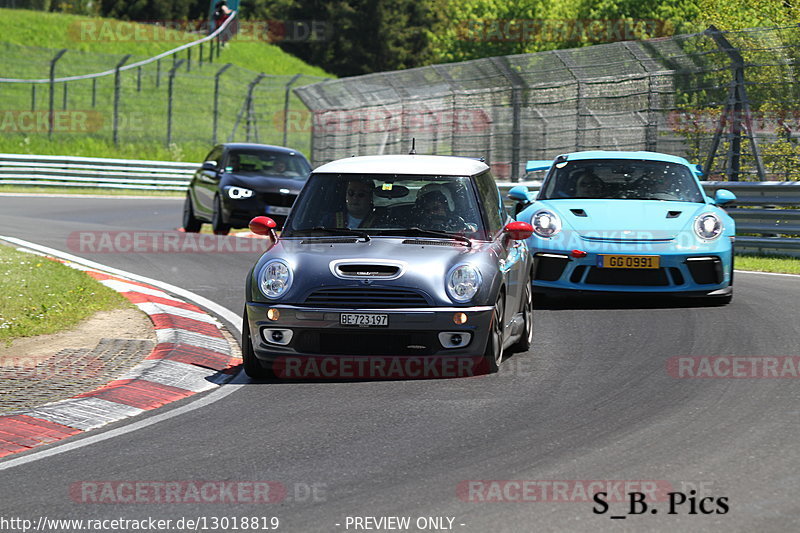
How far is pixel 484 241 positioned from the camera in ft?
28.5

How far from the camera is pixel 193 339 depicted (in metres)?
9.70

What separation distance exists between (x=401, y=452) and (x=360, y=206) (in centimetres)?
311

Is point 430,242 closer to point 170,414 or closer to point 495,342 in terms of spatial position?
point 495,342

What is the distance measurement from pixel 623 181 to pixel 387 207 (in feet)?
14.5

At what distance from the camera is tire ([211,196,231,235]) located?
19.3 meters

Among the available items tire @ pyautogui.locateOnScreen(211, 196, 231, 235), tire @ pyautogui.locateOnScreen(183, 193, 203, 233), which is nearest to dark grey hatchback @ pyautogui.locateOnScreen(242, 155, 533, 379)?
tire @ pyautogui.locateOnScreen(211, 196, 231, 235)

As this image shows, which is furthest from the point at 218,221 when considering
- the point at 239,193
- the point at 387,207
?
the point at 387,207

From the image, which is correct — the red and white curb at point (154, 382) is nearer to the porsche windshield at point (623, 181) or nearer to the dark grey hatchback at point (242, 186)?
the porsche windshield at point (623, 181)

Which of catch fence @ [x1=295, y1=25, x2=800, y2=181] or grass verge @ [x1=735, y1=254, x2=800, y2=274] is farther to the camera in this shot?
catch fence @ [x1=295, y1=25, x2=800, y2=181]

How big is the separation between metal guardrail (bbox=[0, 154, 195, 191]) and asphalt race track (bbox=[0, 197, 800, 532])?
26468 millimetres

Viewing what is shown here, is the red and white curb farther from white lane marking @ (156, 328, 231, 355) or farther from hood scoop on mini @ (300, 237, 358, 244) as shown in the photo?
hood scoop on mini @ (300, 237, 358, 244)

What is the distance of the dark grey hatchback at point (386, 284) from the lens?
7.94 meters

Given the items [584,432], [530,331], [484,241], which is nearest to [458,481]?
[584,432]

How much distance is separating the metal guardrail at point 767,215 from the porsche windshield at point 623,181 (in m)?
4.60
